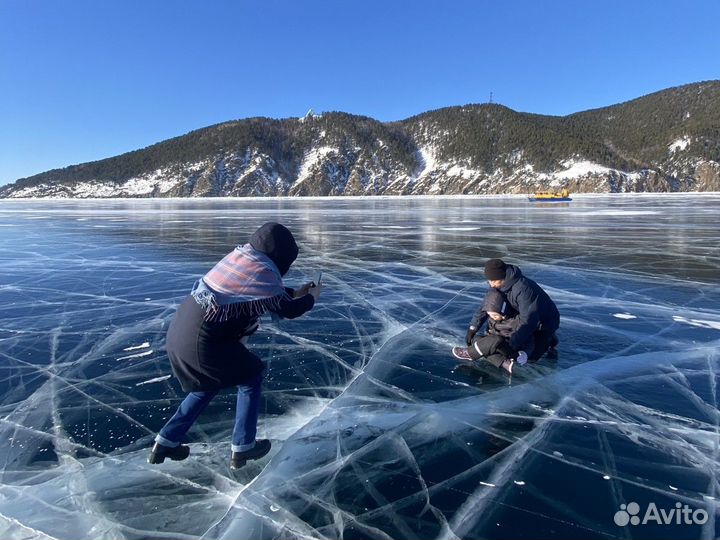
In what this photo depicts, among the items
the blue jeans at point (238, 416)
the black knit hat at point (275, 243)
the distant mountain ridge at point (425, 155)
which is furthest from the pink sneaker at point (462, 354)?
the distant mountain ridge at point (425, 155)

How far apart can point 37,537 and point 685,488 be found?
3.45 metres

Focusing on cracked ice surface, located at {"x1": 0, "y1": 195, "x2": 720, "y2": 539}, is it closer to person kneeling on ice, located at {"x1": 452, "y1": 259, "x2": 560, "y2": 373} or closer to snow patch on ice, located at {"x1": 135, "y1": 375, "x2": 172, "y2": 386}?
snow patch on ice, located at {"x1": 135, "y1": 375, "x2": 172, "y2": 386}

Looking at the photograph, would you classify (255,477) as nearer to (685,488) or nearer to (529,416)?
(529,416)

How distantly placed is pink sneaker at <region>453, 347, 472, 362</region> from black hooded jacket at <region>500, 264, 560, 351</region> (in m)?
0.56

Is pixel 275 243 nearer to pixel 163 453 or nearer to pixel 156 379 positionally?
pixel 163 453

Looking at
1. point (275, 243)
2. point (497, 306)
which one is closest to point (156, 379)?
point (275, 243)

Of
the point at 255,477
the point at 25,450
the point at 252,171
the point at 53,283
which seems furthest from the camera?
the point at 252,171

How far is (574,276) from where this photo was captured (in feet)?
27.9

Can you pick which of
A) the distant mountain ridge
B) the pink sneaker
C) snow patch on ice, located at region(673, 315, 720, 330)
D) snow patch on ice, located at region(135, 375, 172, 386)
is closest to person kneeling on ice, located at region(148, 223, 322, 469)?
snow patch on ice, located at region(135, 375, 172, 386)

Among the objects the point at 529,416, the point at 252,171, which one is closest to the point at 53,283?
the point at 529,416

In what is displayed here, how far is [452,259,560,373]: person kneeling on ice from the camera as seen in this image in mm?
4035

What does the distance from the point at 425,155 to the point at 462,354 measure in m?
170

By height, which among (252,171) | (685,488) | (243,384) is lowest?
(685,488)

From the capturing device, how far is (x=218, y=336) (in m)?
2.56
